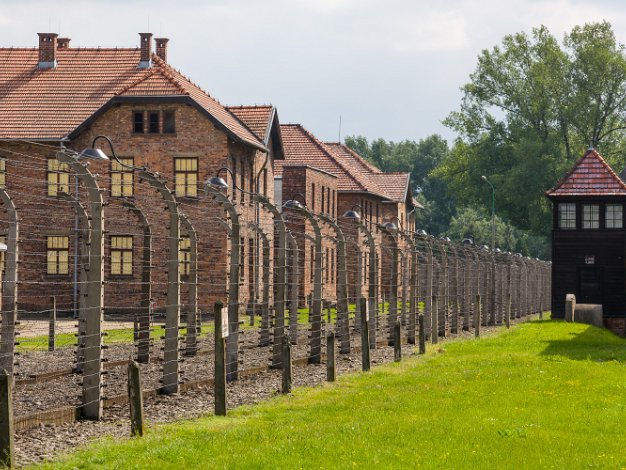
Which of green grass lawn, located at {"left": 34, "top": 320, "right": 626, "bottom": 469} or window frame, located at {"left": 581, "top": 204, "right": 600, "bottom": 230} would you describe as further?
window frame, located at {"left": 581, "top": 204, "right": 600, "bottom": 230}

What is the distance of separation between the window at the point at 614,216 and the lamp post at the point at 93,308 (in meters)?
42.2

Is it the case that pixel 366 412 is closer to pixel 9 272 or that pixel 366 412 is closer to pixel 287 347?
pixel 287 347

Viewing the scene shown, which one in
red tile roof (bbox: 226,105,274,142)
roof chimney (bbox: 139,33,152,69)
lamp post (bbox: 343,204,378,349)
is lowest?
lamp post (bbox: 343,204,378,349)

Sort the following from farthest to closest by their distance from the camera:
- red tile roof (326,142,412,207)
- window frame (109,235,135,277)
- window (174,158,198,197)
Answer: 1. red tile roof (326,142,412,207)
2. window (174,158,198,197)
3. window frame (109,235,135,277)

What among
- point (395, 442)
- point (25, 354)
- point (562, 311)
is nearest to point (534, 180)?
point (562, 311)

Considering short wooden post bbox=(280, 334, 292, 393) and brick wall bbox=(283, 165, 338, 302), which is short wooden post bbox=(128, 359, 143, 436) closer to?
short wooden post bbox=(280, 334, 292, 393)

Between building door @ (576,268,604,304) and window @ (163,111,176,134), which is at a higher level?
window @ (163,111,176,134)

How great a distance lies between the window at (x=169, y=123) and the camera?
2135 inches

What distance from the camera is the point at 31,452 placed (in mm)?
14266

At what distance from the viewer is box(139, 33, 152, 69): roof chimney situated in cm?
5862

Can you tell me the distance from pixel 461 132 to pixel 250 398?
2945 inches

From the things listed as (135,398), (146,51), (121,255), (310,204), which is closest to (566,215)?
(310,204)

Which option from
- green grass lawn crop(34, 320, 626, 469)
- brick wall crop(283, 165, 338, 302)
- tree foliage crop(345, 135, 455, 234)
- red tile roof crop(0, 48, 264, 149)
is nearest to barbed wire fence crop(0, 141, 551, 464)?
red tile roof crop(0, 48, 264, 149)

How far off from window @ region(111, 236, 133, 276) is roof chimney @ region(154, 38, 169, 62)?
12.1 meters
